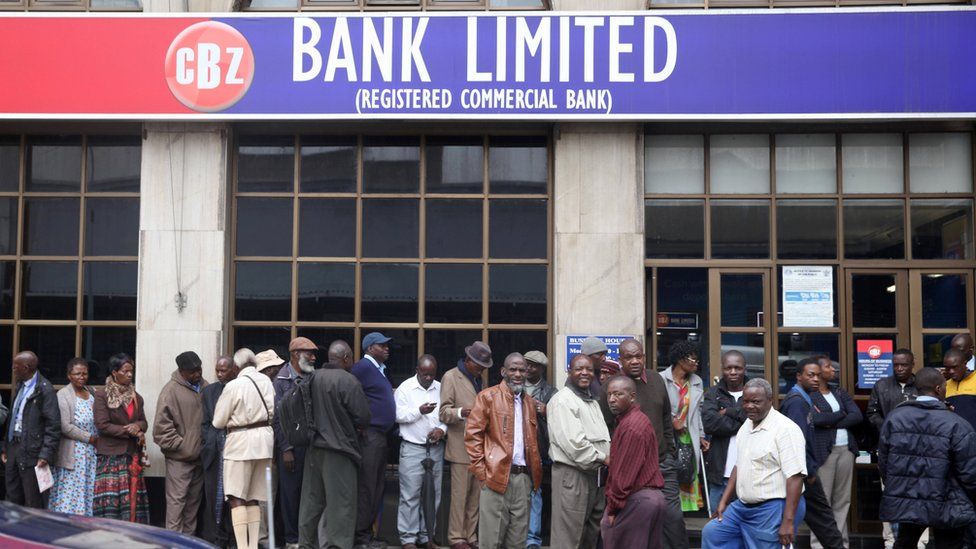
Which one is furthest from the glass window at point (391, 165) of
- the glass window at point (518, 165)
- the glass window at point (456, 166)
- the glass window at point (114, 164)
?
the glass window at point (114, 164)

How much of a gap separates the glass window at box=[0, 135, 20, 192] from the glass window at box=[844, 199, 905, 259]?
9746 millimetres

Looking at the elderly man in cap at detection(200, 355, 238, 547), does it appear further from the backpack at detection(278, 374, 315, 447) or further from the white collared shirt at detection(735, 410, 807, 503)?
the white collared shirt at detection(735, 410, 807, 503)

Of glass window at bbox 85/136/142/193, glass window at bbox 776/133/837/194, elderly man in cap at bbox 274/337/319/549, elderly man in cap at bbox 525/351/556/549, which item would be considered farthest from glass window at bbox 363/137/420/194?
glass window at bbox 776/133/837/194

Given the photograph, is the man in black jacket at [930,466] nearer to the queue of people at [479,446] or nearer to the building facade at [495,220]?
the queue of people at [479,446]

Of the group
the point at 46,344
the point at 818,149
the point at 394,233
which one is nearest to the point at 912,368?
the point at 818,149

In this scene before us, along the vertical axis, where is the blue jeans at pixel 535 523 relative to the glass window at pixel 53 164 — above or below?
below

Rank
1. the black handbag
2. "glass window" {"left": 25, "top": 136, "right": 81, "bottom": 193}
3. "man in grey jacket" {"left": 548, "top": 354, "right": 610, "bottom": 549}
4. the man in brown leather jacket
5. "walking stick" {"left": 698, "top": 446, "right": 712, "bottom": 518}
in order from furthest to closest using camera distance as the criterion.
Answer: "glass window" {"left": 25, "top": 136, "right": 81, "bottom": 193} < "walking stick" {"left": 698, "top": 446, "right": 712, "bottom": 518} < the black handbag < the man in brown leather jacket < "man in grey jacket" {"left": 548, "top": 354, "right": 610, "bottom": 549}

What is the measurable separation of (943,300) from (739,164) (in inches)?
108

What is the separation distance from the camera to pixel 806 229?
38.5ft

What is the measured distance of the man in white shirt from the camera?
1055 centimetres

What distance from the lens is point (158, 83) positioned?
37.6 feet

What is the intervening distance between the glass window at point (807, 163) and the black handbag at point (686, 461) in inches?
140

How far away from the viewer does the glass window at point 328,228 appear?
11922 millimetres

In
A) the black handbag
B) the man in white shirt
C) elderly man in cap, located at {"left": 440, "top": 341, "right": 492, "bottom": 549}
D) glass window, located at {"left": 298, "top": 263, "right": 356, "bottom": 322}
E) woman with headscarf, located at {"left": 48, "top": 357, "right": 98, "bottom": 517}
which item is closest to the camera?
the black handbag
